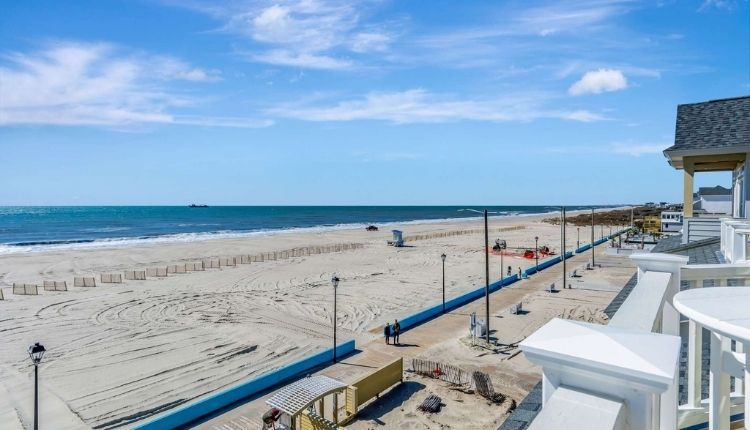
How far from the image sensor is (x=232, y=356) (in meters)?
16.7

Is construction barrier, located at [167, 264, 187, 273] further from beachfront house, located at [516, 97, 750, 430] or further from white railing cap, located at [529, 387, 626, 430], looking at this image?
white railing cap, located at [529, 387, 626, 430]

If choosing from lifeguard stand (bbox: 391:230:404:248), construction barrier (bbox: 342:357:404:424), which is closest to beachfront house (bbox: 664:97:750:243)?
construction barrier (bbox: 342:357:404:424)

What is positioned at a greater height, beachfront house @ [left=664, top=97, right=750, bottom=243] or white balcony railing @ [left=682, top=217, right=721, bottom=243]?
beachfront house @ [left=664, top=97, right=750, bottom=243]

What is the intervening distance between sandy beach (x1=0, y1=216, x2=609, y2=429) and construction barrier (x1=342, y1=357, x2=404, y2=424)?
184 inches

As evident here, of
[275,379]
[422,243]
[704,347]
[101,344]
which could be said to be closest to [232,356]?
[275,379]

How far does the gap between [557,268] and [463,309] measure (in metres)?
16.2

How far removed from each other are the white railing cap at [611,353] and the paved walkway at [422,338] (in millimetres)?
11541

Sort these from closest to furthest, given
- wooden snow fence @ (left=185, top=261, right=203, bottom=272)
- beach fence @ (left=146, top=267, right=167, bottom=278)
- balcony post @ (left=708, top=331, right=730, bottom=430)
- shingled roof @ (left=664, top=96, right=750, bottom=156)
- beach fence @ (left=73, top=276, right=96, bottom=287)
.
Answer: balcony post @ (left=708, top=331, right=730, bottom=430) → shingled roof @ (left=664, top=96, right=750, bottom=156) → beach fence @ (left=73, top=276, right=96, bottom=287) → beach fence @ (left=146, top=267, right=167, bottom=278) → wooden snow fence @ (left=185, top=261, right=203, bottom=272)

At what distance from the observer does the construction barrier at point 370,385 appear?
38.4ft

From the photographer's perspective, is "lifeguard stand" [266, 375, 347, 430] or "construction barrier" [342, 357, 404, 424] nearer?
"lifeguard stand" [266, 375, 347, 430]

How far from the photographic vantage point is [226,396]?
12.5 m

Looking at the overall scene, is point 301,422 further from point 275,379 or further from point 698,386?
point 698,386

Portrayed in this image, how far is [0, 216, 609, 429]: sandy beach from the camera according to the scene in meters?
13.9

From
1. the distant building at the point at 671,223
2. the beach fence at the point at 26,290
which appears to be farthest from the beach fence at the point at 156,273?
the distant building at the point at 671,223
